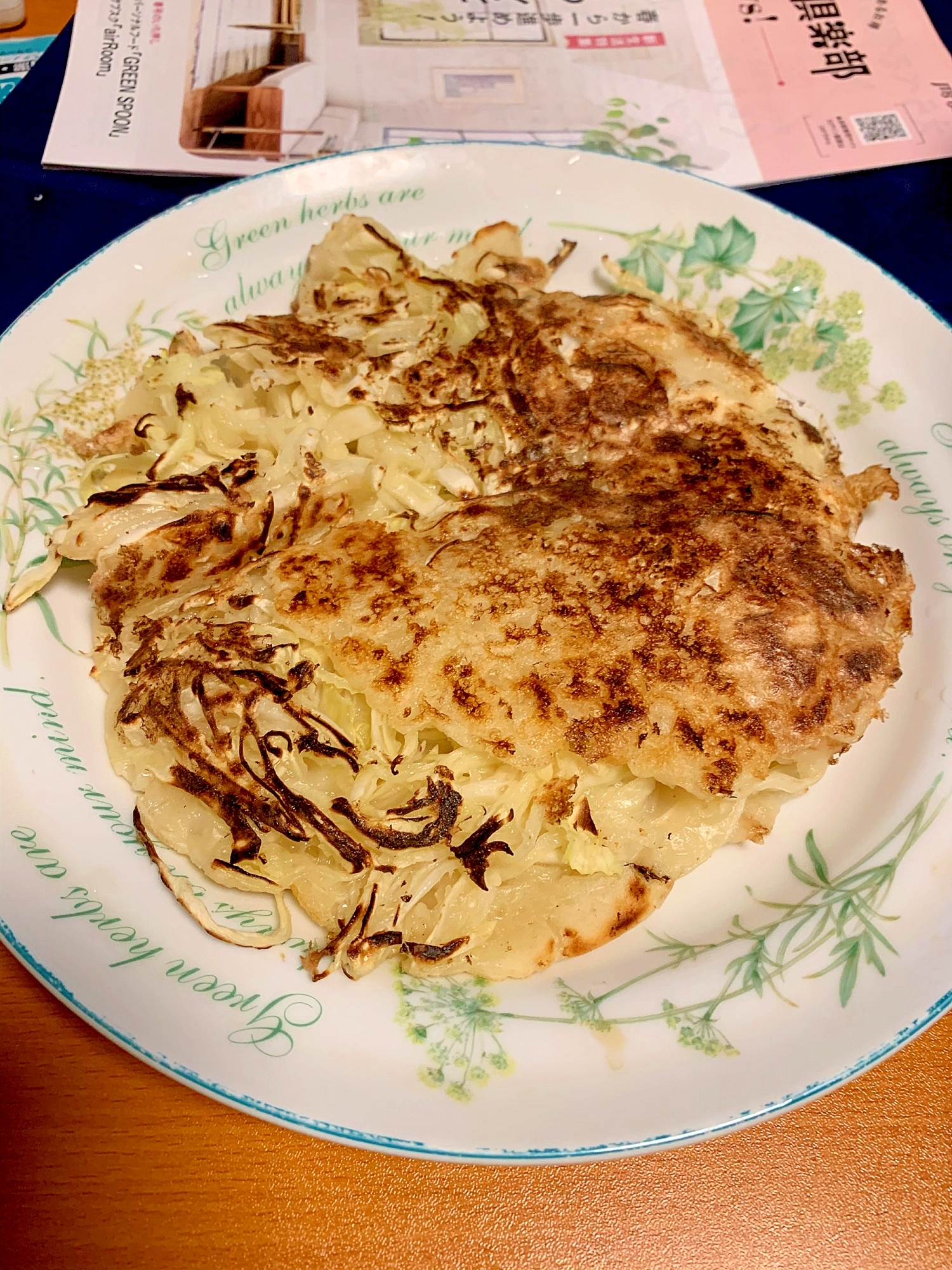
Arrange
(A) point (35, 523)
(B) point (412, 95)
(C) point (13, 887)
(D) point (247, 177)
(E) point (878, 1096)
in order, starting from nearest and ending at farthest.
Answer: (C) point (13, 887), (E) point (878, 1096), (A) point (35, 523), (D) point (247, 177), (B) point (412, 95)

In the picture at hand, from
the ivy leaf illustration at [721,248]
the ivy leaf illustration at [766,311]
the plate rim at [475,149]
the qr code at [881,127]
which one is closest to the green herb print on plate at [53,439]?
the plate rim at [475,149]

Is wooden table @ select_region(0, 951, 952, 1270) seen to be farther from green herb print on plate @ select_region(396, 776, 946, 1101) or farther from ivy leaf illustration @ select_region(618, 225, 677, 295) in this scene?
ivy leaf illustration @ select_region(618, 225, 677, 295)

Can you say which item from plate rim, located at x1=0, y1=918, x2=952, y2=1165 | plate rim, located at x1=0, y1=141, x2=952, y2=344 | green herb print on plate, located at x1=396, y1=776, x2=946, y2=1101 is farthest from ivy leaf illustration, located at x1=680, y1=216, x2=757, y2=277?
plate rim, located at x1=0, y1=918, x2=952, y2=1165

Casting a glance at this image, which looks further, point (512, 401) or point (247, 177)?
point (247, 177)

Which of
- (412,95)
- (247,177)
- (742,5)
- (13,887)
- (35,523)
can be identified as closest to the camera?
(13,887)

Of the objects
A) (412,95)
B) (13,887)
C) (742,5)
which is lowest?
(13,887)

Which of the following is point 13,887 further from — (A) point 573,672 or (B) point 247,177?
(B) point 247,177

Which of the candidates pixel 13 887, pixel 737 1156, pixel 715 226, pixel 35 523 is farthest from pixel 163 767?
pixel 715 226
